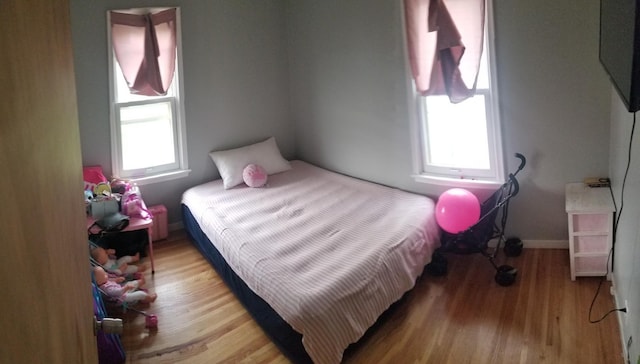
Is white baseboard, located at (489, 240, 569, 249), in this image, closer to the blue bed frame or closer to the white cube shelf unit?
the white cube shelf unit

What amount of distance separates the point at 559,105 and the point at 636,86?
7.10ft

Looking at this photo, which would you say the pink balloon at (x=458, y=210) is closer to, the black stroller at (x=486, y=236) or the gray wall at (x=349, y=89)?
the black stroller at (x=486, y=236)

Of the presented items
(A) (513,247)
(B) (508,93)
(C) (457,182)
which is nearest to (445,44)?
(B) (508,93)

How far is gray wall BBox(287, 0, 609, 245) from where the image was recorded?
10.6ft

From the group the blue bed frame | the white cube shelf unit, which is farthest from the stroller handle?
the blue bed frame

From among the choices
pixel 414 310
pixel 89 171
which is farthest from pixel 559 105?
pixel 89 171

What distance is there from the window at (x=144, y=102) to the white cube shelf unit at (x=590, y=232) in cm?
316

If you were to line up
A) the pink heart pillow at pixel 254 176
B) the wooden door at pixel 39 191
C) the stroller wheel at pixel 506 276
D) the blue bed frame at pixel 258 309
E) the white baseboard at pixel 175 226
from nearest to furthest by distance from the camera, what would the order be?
the wooden door at pixel 39 191, the blue bed frame at pixel 258 309, the stroller wheel at pixel 506 276, the pink heart pillow at pixel 254 176, the white baseboard at pixel 175 226

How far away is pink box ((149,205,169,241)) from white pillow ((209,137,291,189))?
22.9 inches

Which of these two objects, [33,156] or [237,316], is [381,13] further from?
[33,156]

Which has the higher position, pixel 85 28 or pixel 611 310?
pixel 85 28

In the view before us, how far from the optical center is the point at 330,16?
167 inches

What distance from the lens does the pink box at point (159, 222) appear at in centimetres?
414

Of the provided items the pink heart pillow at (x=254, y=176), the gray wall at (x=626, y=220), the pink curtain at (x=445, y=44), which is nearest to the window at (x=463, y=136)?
the pink curtain at (x=445, y=44)
